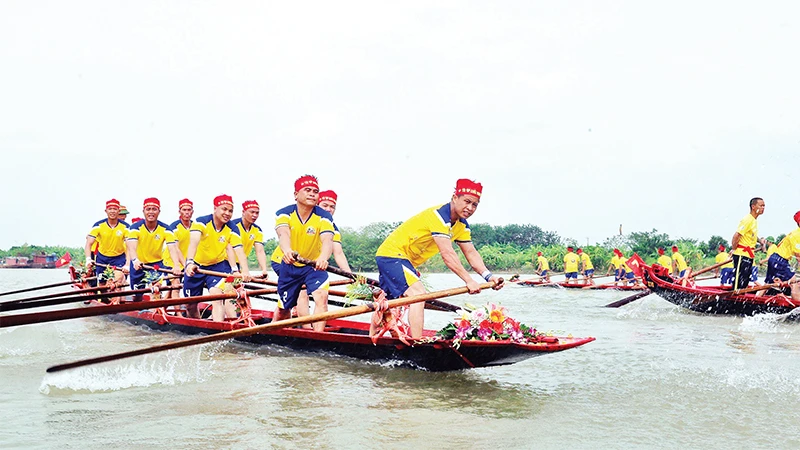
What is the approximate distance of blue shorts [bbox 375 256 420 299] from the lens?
739cm

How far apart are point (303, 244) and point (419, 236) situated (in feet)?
5.77

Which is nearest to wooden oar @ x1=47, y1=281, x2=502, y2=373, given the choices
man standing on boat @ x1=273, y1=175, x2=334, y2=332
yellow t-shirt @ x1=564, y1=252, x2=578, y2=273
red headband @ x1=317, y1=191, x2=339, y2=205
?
man standing on boat @ x1=273, y1=175, x2=334, y2=332

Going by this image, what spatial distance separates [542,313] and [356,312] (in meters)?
12.4

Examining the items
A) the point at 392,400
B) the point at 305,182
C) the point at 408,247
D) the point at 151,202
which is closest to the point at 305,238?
the point at 305,182

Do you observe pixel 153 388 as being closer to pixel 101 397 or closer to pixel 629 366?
pixel 101 397

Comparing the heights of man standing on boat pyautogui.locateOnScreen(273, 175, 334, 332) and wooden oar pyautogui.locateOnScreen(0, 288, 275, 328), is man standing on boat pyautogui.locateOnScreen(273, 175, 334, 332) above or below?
above

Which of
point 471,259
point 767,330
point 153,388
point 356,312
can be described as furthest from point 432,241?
point 767,330

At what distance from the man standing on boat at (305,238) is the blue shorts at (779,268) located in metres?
10.5

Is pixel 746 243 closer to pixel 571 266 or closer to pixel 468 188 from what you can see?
pixel 468 188

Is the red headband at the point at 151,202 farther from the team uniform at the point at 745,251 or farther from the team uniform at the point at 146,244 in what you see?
the team uniform at the point at 745,251

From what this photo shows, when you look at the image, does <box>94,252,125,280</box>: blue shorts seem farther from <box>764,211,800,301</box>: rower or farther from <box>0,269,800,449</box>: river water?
<box>764,211,800,301</box>: rower

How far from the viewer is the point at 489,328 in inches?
267

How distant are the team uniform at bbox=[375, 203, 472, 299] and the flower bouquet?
2.70 feet

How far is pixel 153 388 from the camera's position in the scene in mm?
6898
